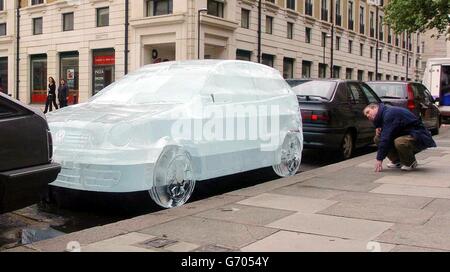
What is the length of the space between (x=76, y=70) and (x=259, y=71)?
27.3 metres

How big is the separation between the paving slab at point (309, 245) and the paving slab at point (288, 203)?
1.09 metres

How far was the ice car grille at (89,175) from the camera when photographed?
547 cm

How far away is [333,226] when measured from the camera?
16.4 ft

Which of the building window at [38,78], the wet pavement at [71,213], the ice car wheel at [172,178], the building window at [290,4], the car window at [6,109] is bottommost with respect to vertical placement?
the wet pavement at [71,213]

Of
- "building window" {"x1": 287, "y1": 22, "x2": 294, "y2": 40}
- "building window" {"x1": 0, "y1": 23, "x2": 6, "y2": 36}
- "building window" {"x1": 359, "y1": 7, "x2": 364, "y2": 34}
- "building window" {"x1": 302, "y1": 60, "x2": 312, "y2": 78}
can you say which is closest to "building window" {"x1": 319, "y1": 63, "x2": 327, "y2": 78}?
"building window" {"x1": 302, "y1": 60, "x2": 312, "y2": 78}

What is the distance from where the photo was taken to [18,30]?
117ft

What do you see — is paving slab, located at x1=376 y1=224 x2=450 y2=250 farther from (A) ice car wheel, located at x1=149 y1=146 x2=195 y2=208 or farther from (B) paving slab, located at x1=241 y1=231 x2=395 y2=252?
(A) ice car wheel, located at x1=149 y1=146 x2=195 y2=208

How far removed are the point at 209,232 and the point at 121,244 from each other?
2.69ft

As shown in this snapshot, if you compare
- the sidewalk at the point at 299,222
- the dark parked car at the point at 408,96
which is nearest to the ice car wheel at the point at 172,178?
the sidewalk at the point at 299,222

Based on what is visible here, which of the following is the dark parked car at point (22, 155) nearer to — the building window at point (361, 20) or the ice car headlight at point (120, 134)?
the ice car headlight at point (120, 134)

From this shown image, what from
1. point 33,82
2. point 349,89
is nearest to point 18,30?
point 33,82
